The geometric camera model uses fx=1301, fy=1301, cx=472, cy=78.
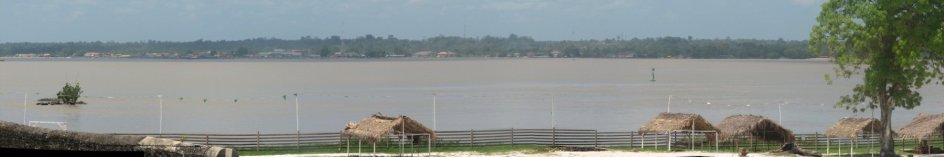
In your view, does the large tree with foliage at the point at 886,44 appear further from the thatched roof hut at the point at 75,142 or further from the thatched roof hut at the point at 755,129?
the thatched roof hut at the point at 75,142

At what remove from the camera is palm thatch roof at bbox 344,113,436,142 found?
32406 millimetres

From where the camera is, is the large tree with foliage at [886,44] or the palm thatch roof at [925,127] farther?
the palm thatch roof at [925,127]

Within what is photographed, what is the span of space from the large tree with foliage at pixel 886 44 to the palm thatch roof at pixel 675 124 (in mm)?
5564

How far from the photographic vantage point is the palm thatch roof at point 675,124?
36.2 metres

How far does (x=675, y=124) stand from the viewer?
3631cm

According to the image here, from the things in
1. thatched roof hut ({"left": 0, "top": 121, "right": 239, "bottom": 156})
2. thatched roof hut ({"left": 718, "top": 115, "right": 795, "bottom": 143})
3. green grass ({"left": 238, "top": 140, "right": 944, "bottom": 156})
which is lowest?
Result: green grass ({"left": 238, "top": 140, "right": 944, "bottom": 156})

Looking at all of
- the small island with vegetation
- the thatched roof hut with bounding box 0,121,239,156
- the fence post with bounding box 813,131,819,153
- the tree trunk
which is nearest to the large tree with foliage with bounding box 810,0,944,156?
the tree trunk

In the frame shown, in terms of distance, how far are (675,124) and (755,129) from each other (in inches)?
89.3

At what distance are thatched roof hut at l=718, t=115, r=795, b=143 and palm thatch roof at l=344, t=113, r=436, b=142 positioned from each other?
28.5 ft

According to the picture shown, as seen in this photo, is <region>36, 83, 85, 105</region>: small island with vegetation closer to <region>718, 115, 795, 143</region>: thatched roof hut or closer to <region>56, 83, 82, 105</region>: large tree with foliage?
<region>56, 83, 82, 105</region>: large tree with foliage

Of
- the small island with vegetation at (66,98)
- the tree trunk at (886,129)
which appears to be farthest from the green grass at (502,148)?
the small island with vegetation at (66,98)

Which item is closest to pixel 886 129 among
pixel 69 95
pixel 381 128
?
pixel 381 128

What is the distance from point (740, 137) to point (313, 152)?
11939mm

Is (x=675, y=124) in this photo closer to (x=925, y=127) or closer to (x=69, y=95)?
(x=925, y=127)
